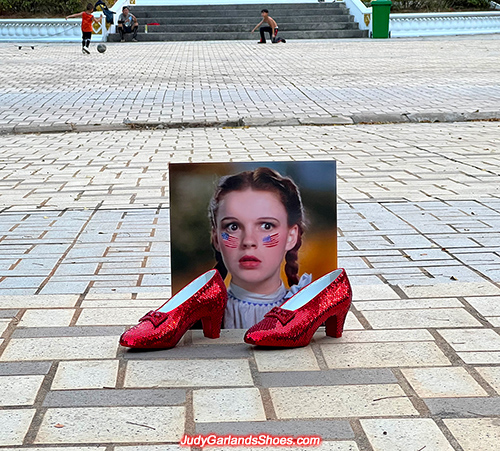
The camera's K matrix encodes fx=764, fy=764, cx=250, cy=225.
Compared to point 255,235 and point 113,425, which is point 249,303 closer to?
point 255,235

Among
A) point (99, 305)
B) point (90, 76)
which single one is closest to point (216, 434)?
point (99, 305)

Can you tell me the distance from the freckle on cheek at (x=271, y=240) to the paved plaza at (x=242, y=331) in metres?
0.40

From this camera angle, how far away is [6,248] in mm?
4496

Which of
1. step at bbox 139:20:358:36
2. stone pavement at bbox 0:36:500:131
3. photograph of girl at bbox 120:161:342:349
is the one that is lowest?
photograph of girl at bbox 120:161:342:349

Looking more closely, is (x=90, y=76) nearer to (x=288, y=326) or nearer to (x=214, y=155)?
(x=214, y=155)

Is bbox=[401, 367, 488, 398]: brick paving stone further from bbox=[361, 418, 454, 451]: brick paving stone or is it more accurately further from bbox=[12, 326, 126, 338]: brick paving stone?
bbox=[12, 326, 126, 338]: brick paving stone

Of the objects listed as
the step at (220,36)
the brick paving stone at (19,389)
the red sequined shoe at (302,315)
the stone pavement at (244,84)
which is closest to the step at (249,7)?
the step at (220,36)

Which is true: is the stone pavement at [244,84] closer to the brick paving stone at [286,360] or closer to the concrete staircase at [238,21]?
the concrete staircase at [238,21]

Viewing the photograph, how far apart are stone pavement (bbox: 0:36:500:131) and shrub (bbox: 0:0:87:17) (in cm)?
1040

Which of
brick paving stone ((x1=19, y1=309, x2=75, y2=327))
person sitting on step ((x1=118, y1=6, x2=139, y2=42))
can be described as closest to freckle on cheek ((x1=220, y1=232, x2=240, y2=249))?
brick paving stone ((x1=19, y1=309, x2=75, y2=327))

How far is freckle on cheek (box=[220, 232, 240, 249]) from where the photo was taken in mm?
3004

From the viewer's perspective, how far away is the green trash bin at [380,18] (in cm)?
2635

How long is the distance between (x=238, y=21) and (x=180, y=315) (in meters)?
27.5

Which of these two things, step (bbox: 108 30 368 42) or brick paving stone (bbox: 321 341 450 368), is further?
step (bbox: 108 30 368 42)
